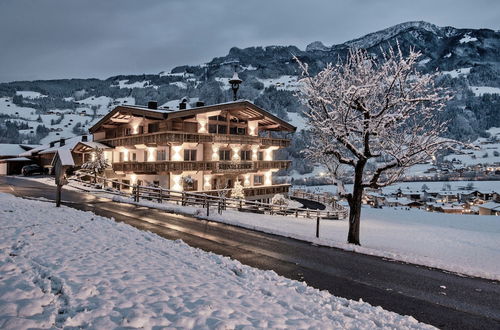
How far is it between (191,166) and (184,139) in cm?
278

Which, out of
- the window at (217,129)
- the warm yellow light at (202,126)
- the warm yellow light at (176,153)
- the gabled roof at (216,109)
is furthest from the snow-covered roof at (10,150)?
the warm yellow light at (202,126)

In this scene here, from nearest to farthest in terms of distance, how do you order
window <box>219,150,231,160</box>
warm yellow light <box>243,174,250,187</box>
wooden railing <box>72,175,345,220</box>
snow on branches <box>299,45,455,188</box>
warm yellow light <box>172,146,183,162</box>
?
snow on branches <box>299,45,455,188</box>
wooden railing <box>72,175,345,220</box>
warm yellow light <box>172,146,183,162</box>
window <box>219,150,231,160</box>
warm yellow light <box>243,174,250,187</box>

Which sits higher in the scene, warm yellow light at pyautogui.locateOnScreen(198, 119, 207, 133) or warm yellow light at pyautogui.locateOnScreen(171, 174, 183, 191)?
warm yellow light at pyautogui.locateOnScreen(198, 119, 207, 133)

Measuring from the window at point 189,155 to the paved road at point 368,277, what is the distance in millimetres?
17060

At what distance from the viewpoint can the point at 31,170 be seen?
48.0 metres

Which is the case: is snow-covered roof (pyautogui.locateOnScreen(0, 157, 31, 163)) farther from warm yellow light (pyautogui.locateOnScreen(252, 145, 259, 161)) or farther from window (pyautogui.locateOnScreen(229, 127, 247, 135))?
warm yellow light (pyautogui.locateOnScreen(252, 145, 259, 161))

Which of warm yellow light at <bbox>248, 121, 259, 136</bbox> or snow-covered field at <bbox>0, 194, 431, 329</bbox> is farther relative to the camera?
warm yellow light at <bbox>248, 121, 259, 136</bbox>

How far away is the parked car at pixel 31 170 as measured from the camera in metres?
47.0

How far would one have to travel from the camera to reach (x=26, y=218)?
500 inches

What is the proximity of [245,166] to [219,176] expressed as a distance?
10.3ft

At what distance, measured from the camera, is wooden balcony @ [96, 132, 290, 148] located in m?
28.3

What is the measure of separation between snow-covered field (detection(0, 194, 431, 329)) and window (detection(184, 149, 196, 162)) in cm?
2171

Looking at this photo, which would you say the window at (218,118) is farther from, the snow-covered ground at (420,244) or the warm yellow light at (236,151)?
the snow-covered ground at (420,244)

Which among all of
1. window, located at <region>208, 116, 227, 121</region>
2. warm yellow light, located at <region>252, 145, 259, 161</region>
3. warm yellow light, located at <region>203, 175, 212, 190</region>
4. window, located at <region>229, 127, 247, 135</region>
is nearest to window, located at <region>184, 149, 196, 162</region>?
warm yellow light, located at <region>203, 175, 212, 190</region>
